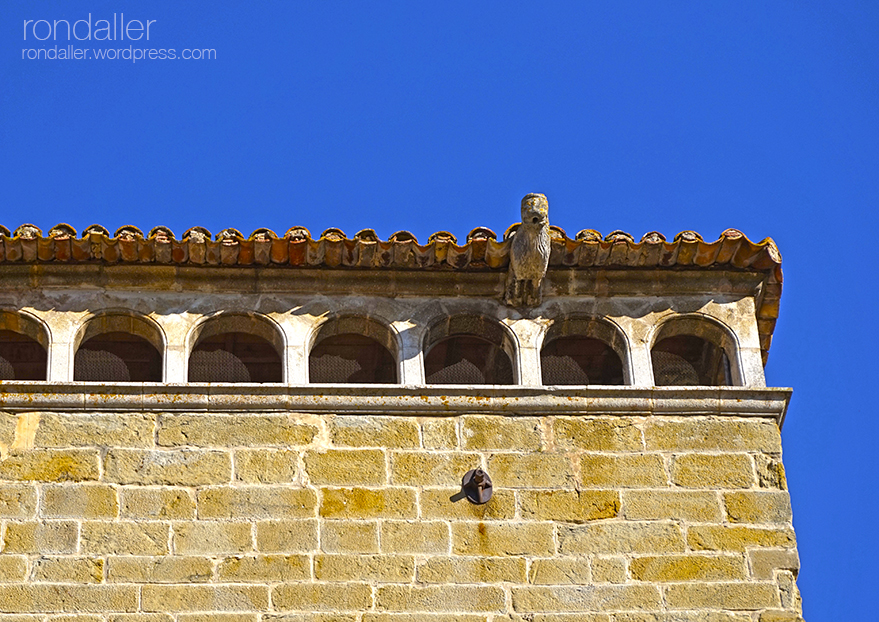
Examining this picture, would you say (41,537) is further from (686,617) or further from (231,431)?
(686,617)

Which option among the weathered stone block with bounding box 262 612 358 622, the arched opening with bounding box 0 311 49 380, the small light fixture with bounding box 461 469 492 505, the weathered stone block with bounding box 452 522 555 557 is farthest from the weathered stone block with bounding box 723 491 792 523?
the arched opening with bounding box 0 311 49 380

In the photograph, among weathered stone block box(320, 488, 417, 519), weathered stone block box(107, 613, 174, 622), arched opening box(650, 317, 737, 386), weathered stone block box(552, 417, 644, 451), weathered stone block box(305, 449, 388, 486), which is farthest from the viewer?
arched opening box(650, 317, 737, 386)

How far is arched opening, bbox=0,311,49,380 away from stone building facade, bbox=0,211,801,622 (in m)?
0.02

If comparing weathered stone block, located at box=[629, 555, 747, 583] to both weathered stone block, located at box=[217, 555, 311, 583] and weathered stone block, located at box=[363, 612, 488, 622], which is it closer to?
weathered stone block, located at box=[363, 612, 488, 622]

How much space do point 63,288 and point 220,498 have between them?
5.52ft

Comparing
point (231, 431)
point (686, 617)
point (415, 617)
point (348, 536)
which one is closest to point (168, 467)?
point (231, 431)

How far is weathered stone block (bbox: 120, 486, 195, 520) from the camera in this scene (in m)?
9.08

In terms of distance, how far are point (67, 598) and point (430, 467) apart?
2014 millimetres

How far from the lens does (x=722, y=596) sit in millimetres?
8977

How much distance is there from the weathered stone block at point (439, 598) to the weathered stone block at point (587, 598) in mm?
129

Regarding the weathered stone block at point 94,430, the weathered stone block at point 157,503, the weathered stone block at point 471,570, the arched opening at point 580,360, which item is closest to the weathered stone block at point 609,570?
the weathered stone block at point 471,570

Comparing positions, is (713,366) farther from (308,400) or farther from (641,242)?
(308,400)

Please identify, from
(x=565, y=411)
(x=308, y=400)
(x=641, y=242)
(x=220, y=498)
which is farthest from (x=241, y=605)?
(x=641, y=242)

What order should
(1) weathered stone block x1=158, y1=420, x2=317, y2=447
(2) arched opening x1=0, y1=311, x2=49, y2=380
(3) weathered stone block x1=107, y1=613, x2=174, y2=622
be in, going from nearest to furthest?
(3) weathered stone block x1=107, y1=613, x2=174, y2=622
(1) weathered stone block x1=158, y1=420, x2=317, y2=447
(2) arched opening x1=0, y1=311, x2=49, y2=380
